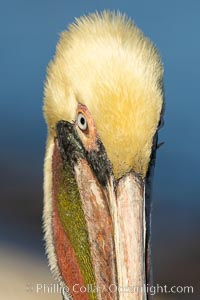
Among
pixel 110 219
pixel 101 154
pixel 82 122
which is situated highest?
pixel 82 122

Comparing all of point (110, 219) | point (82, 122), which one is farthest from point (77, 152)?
point (110, 219)

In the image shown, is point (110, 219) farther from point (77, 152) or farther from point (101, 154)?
point (77, 152)

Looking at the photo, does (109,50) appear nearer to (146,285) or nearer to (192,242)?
(146,285)

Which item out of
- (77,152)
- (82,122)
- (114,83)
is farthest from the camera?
(77,152)

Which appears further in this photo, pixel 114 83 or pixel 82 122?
pixel 82 122

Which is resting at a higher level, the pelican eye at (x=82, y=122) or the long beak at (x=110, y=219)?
the pelican eye at (x=82, y=122)

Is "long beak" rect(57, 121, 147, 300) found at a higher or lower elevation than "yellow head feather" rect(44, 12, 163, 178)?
lower

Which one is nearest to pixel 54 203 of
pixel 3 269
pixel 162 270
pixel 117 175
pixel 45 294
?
pixel 117 175
